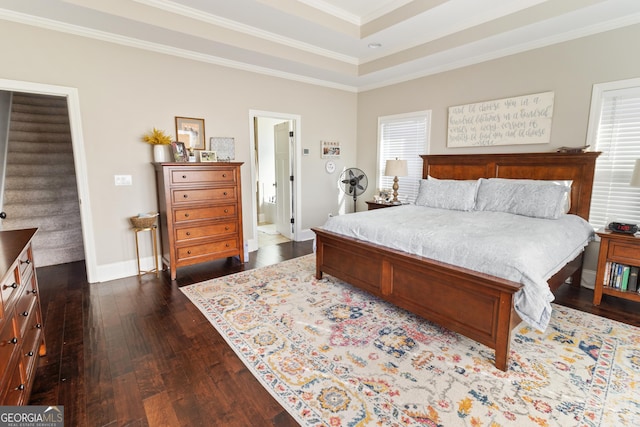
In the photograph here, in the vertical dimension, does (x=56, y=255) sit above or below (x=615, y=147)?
below

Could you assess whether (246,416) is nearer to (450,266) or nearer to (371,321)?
(371,321)

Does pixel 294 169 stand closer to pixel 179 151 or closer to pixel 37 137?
pixel 179 151

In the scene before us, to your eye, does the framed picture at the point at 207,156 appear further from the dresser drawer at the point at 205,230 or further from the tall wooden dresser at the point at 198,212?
the dresser drawer at the point at 205,230

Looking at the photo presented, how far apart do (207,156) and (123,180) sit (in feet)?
3.31

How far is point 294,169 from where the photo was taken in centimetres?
531

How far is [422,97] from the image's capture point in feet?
15.8

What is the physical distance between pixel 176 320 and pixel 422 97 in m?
4.49

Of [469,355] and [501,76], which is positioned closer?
[469,355]

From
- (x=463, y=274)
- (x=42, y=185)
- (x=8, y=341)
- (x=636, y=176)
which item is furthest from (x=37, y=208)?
(x=636, y=176)

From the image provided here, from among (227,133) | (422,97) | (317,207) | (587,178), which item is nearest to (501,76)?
(422,97)

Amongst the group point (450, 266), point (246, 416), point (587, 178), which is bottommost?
point (246, 416)

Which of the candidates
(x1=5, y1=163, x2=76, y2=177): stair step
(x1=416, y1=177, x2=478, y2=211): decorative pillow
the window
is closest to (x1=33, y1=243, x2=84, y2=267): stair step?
(x1=5, y1=163, x2=76, y2=177): stair step

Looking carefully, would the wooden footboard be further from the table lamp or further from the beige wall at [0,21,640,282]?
the beige wall at [0,21,640,282]

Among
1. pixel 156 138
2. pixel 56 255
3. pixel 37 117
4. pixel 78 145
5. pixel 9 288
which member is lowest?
pixel 56 255
